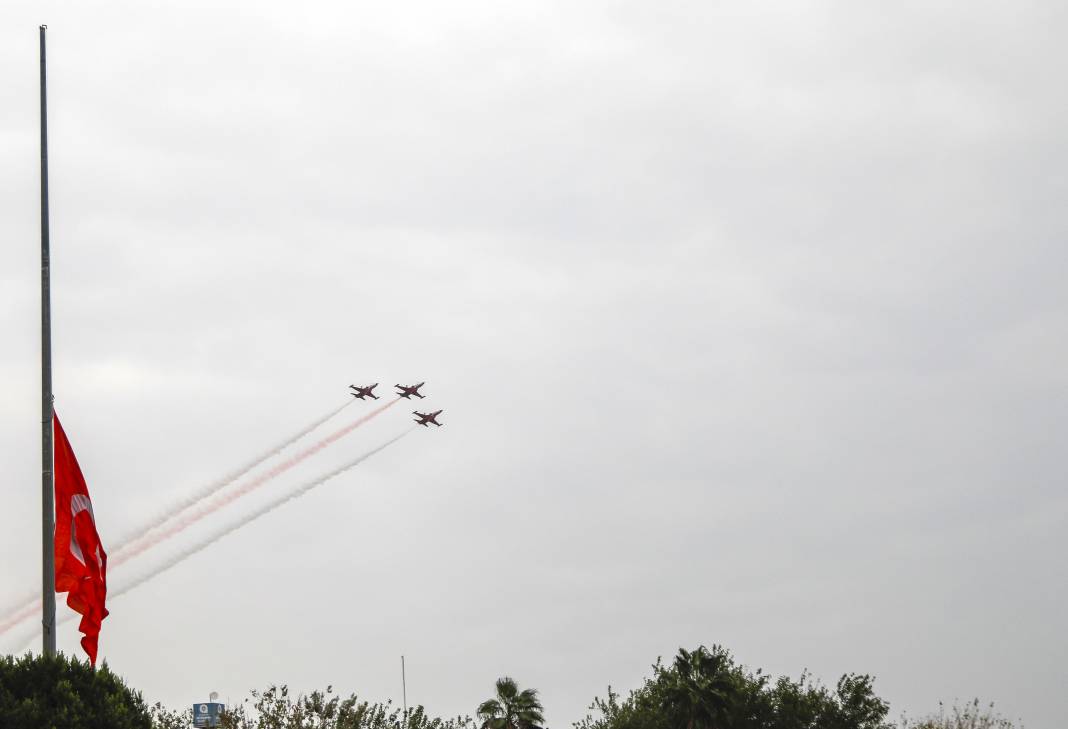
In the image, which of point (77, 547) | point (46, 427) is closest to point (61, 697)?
point (77, 547)

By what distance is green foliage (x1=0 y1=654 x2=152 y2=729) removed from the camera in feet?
82.8

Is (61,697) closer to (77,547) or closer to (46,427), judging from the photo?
(77,547)

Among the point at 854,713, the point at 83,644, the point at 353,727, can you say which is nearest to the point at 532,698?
the point at 854,713

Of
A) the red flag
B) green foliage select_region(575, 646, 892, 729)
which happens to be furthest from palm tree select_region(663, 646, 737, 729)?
the red flag

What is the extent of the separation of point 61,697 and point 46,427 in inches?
205

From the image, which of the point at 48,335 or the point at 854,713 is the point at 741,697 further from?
the point at 48,335

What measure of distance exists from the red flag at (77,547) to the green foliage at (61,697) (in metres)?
0.67

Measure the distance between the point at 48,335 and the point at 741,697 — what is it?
6350cm

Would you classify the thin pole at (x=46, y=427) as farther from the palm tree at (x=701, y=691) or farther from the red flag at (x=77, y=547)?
the palm tree at (x=701, y=691)

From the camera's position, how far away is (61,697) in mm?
25797

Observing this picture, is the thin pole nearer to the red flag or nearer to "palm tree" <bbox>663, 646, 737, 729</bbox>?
the red flag

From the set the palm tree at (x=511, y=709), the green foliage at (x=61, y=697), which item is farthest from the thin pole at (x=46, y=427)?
the palm tree at (x=511, y=709)

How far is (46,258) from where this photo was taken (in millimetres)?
25828

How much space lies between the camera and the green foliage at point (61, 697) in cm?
2523
